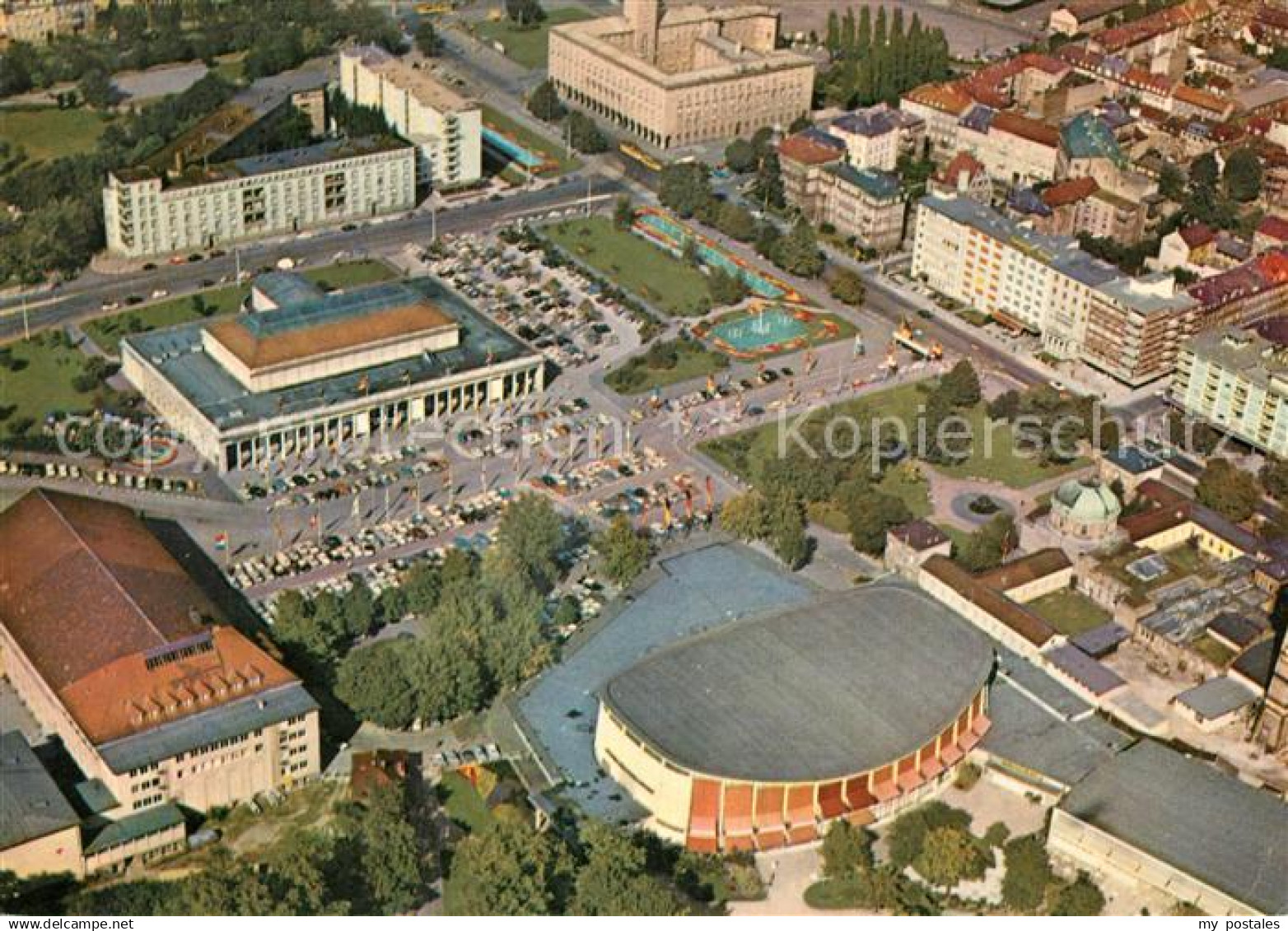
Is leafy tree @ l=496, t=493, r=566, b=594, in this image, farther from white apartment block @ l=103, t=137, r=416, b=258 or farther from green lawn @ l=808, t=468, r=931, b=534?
white apartment block @ l=103, t=137, r=416, b=258

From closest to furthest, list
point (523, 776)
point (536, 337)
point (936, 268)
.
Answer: point (523, 776) → point (536, 337) → point (936, 268)

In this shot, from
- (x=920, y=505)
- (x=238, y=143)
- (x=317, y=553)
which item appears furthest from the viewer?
(x=238, y=143)

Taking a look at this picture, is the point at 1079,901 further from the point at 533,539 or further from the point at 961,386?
the point at 961,386

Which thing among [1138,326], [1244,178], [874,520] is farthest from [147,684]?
[1244,178]

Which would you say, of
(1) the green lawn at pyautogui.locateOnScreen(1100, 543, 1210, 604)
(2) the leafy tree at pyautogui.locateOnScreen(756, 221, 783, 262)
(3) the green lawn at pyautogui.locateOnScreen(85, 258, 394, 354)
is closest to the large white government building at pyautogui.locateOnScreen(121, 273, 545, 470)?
(3) the green lawn at pyautogui.locateOnScreen(85, 258, 394, 354)

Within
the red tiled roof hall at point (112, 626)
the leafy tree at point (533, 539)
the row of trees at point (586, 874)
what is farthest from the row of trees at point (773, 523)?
the red tiled roof hall at point (112, 626)
